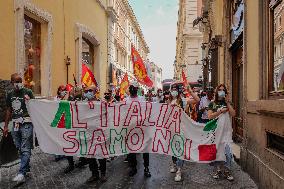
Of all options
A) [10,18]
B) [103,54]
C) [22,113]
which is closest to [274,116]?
[22,113]

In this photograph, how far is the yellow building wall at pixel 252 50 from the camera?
720 centimetres

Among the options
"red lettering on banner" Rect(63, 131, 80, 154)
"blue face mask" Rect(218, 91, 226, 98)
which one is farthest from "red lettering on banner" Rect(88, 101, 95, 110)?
"blue face mask" Rect(218, 91, 226, 98)

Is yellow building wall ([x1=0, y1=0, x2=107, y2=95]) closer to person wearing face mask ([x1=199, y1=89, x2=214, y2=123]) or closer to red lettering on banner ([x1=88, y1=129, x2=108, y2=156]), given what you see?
red lettering on banner ([x1=88, y1=129, x2=108, y2=156])

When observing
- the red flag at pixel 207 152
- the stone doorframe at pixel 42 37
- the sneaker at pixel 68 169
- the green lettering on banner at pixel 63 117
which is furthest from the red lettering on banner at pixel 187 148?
the stone doorframe at pixel 42 37

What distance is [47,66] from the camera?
1286 centimetres

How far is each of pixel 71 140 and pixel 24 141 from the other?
83 cm

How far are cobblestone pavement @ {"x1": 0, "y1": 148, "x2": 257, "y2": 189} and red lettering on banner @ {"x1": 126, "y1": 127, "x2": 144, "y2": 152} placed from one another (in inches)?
22.2

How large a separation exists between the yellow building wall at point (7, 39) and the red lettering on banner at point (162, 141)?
4361mm

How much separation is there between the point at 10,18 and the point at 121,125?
469 cm

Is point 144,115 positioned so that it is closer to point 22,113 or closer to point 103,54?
point 22,113

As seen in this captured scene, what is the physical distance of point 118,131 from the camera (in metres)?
7.09

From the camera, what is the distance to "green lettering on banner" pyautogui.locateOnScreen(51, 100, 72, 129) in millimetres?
6973

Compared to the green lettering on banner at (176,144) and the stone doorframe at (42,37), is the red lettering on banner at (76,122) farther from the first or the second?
the stone doorframe at (42,37)

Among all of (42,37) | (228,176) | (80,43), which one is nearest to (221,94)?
(228,176)
